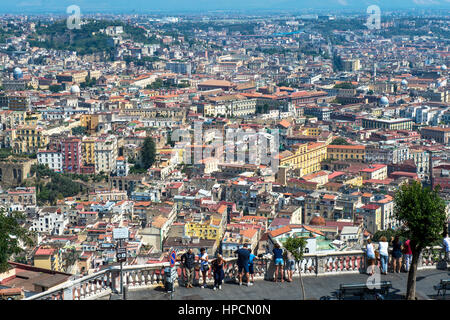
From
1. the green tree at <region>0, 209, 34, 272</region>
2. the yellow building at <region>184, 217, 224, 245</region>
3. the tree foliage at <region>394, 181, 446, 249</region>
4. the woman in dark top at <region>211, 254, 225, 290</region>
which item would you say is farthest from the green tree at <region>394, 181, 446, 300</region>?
the yellow building at <region>184, 217, 224, 245</region>

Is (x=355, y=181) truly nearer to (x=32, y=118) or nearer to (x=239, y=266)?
(x=32, y=118)

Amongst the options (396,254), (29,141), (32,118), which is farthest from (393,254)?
(32,118)

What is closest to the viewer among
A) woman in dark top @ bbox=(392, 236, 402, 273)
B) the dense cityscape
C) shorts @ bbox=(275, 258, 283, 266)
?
shorts @ bbox=(275, 258, 283, 266)

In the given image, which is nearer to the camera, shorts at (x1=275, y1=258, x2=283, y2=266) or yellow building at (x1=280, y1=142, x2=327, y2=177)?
shorts at (x1=275, y1=258, x2=283, y2=266)

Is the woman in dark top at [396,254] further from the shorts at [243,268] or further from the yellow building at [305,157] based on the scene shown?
the yellow building at [305,157]

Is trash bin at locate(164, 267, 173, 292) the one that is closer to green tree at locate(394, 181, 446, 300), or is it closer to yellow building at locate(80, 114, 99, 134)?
green tree at locate(394, 181, 446, 300)

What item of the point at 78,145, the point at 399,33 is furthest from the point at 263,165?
the point at 399,33

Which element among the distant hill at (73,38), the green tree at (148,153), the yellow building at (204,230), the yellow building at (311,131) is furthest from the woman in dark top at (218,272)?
the distant hill at (73,38)
